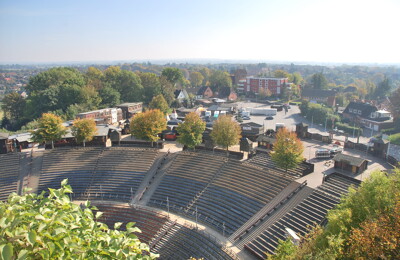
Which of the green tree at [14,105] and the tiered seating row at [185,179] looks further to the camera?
the green tree at [14,105]

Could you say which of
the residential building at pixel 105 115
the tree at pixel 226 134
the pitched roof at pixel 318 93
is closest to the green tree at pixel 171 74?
the residential building at pixel 105 115

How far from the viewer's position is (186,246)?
24.5 meters

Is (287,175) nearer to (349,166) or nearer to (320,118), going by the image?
(349,166)

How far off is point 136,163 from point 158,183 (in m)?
5.16

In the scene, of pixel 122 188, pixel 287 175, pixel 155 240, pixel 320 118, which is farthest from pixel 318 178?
pixel 320 118

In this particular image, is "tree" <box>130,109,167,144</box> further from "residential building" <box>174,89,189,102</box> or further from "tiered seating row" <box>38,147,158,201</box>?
"residential building" <box>174,89,189,102</box>

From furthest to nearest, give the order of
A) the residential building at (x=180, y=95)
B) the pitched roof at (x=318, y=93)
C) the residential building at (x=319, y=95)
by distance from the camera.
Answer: the pitched roof at (x=318, y=93), the residential building at (x=319, y=95), the residential building at (x=180, y=95)

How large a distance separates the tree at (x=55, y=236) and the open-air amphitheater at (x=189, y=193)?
56.1 feet

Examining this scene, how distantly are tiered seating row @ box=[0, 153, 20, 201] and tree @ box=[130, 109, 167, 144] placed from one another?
1611 centimetres

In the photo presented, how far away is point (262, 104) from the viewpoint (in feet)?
307

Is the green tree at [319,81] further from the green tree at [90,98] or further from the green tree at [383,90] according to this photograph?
the green tree at [90,98]

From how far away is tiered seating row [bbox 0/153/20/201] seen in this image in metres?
33.4

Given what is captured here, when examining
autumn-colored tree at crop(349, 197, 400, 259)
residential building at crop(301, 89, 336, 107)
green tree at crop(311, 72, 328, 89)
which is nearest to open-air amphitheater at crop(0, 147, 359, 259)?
autumn-colored tree at crop(349, 197, 400, 259)

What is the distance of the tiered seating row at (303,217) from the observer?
22.0m
